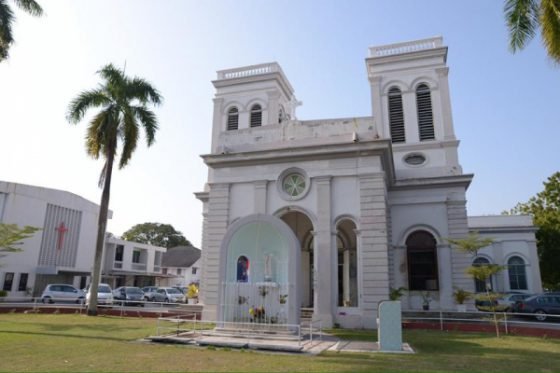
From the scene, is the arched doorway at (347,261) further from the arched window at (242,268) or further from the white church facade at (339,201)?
the arched window at (242,268)

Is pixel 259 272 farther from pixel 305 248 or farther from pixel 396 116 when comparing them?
pixel 396 116

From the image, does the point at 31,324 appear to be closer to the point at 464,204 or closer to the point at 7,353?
the point at 7,353

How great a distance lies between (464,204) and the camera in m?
22.8

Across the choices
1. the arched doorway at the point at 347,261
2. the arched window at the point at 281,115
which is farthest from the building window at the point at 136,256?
the arched doorway at the point at 347,261

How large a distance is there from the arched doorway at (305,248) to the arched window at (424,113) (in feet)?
31.0

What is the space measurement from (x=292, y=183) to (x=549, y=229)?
27443 millimetres

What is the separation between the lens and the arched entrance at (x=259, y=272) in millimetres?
13594

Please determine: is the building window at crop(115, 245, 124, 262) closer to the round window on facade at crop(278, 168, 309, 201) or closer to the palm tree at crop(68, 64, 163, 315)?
the palm tree at crop(68, 64, 163, 315)

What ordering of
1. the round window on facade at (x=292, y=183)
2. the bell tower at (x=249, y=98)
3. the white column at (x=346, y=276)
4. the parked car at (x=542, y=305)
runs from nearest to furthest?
1. the round window on facade at (x=292, y=183)
2. the white column at (x=346, y=276)
3. the parked car at (x=542, y=305)
4. the bell tower at (x=249, y=98)

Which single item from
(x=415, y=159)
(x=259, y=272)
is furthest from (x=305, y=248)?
(x=415, y=159)

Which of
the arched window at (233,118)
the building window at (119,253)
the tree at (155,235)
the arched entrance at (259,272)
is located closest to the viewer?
the arched entrance at (259,272)

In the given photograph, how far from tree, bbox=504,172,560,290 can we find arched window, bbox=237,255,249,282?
2798cm

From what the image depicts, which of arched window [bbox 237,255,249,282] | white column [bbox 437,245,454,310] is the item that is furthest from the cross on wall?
white column [bbox 437,245,454,310]

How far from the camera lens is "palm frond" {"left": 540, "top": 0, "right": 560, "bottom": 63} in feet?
41.6
